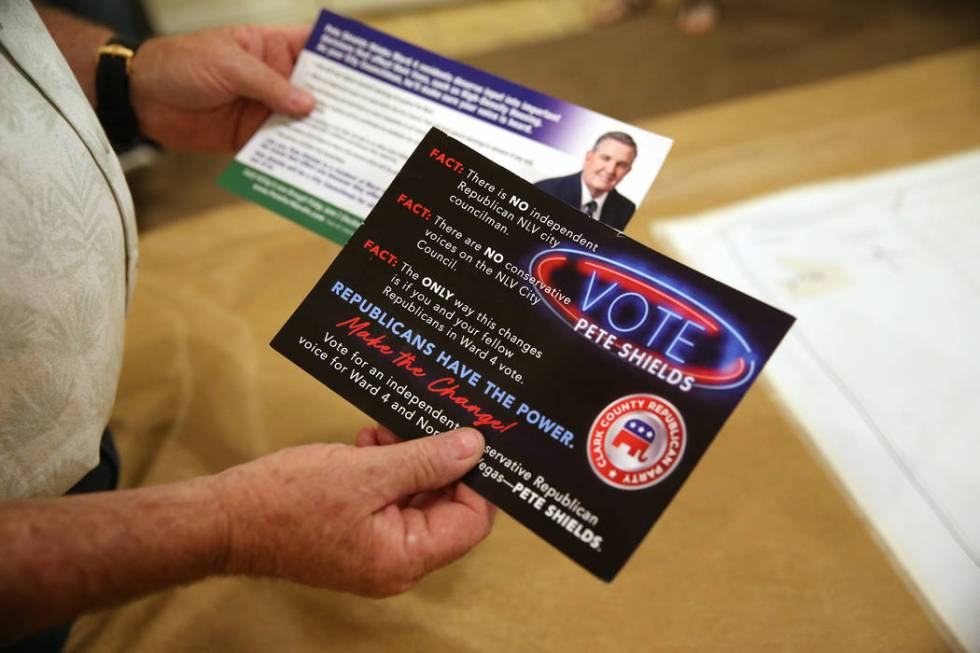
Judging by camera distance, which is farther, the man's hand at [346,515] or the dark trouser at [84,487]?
the dark trouser at [84,487]

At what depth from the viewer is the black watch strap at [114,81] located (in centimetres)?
68

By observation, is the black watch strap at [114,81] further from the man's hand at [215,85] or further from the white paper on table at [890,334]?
the white paper on table at [890,334]

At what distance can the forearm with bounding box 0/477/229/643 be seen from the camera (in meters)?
0.36

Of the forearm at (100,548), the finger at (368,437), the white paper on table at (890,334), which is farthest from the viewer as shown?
the white paper on table at (890,334)

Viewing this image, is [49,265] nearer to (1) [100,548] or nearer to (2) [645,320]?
(1) [100,548]

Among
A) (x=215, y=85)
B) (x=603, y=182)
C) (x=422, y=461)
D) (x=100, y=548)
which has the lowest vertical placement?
(x=100, y=548)

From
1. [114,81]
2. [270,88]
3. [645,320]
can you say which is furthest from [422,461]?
[114,81]

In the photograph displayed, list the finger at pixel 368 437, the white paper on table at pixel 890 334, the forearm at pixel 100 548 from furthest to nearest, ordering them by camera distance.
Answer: the white paper on table at pixel 890 334
the finger at pixel 368 437
the forearm at pixel 100 548

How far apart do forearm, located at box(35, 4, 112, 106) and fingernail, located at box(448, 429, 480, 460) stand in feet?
1.82

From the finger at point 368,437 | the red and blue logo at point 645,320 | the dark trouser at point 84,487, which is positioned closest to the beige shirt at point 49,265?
the dark trouser at point 84,487

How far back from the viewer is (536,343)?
1.48ft

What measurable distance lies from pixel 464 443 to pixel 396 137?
304 millimetres

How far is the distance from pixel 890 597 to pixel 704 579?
6.3 inches

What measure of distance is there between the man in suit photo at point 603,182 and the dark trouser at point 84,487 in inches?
17.8
